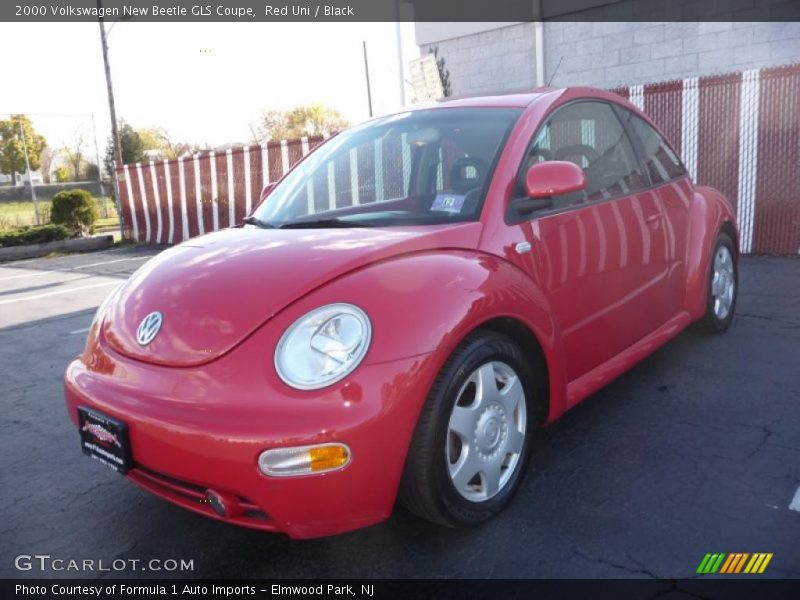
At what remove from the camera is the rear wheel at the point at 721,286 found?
429 centimetres

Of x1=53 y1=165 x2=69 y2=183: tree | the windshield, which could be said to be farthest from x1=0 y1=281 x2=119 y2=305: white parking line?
x1=53 y1=165 x2=69 y2=183: tree

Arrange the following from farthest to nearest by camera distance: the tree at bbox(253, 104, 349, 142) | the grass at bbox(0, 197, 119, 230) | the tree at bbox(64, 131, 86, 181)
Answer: the tree at bbox(253, 104, 349, 142) < the tree at bbox(64, 131, 86, 181) < the grass at bbox(0, 197, 119, 230)

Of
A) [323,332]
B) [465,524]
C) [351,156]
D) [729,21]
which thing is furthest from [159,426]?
[729,21]

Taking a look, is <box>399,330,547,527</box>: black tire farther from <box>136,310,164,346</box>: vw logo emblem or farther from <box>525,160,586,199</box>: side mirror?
<box>136,310,164,346</box>: vw logo emblem

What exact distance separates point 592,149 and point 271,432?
89.6 inches

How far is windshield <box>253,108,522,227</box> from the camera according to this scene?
110 inches

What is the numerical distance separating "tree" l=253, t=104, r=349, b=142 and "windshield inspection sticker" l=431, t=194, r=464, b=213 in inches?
2032

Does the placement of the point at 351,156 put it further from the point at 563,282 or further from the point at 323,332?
the point at 323,332

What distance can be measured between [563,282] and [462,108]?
1.01 metres

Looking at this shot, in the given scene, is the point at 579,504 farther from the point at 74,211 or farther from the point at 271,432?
the point at 74,211

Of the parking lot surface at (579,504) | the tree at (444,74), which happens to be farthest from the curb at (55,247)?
the parking lot surface at (579,504)

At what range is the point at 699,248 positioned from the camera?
396 centimetres

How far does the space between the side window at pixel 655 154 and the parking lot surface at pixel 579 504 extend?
112 cm

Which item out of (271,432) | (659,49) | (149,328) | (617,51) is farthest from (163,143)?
(271,432)
